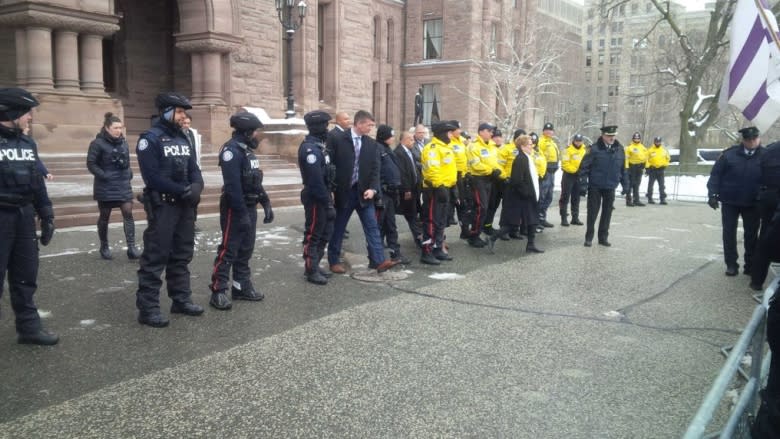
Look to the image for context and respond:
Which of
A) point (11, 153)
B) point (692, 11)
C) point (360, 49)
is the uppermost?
point (692, 11)

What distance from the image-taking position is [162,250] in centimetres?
548

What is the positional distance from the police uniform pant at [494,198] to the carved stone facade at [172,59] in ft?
34.2

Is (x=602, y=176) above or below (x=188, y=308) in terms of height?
above

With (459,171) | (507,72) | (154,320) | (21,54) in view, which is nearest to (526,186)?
(459,171)

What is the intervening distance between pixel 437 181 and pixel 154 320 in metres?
4.51

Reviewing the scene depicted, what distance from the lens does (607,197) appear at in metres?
10.4

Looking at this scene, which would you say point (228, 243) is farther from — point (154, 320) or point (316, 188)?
point (316, 188)

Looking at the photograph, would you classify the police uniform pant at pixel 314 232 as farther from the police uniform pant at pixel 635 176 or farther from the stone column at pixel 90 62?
the police uniform pant at pixel 635 176

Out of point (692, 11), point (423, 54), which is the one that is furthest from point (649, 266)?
point (692, 11)

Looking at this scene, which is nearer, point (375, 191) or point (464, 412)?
point (464, 412)

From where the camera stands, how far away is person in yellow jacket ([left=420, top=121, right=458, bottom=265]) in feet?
28.5

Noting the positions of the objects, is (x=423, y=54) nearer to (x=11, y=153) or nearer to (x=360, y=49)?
(x=360, y=49)

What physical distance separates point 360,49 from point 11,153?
2476 cm

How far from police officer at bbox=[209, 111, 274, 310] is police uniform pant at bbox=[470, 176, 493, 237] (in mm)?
4666
